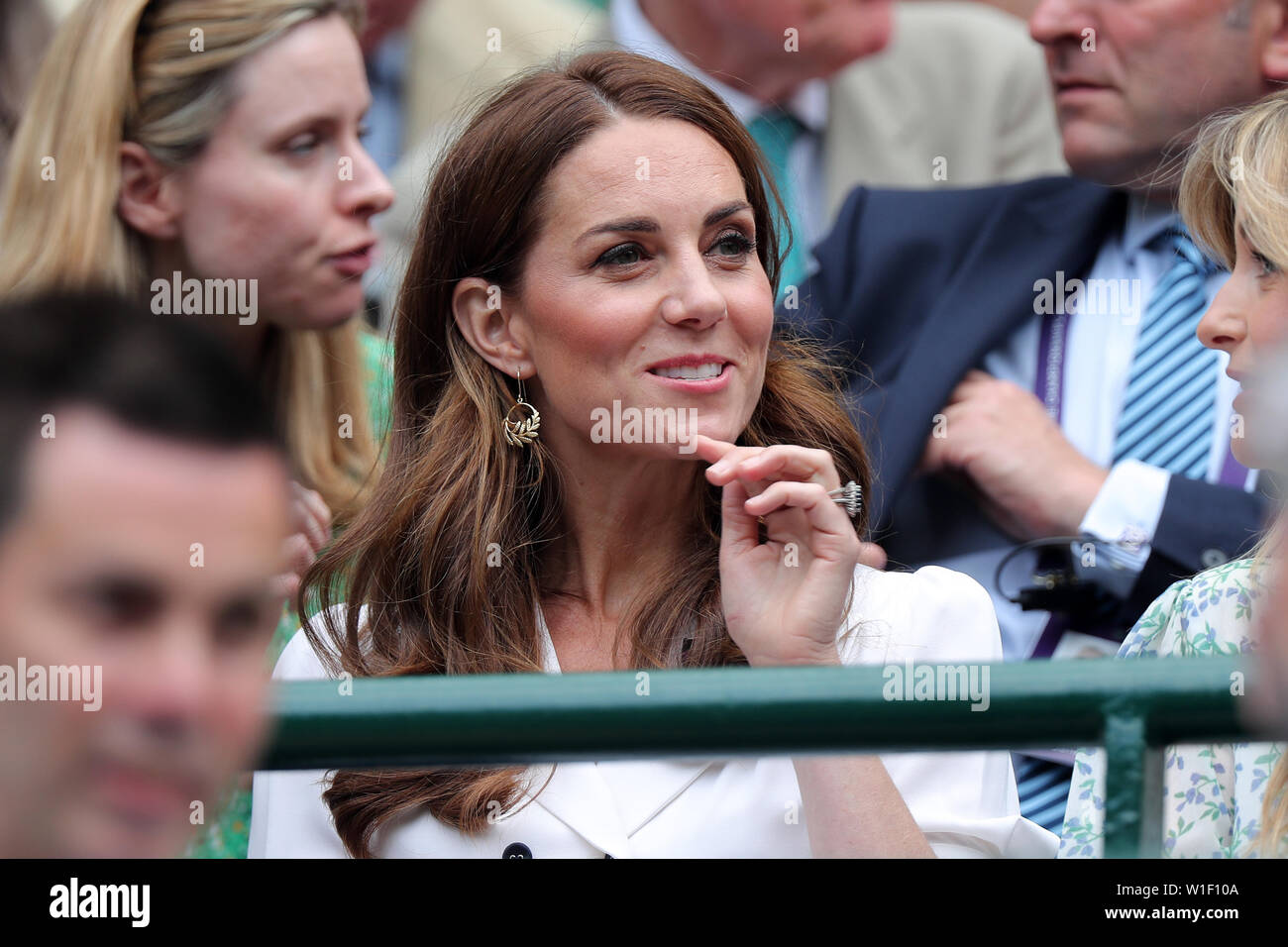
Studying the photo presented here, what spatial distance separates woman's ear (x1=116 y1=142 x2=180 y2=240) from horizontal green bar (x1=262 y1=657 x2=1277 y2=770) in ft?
7.50

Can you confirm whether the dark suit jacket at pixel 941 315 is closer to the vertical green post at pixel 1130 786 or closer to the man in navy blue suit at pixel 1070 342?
the man in navy blue suit at pixel 1070 342

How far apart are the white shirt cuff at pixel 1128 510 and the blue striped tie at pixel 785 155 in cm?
99

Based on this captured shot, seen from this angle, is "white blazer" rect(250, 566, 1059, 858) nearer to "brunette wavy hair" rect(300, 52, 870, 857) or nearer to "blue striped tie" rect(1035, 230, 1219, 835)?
"brunette wavy hair" rect(300, 52, 870, 857)

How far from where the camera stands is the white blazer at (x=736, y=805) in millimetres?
2445

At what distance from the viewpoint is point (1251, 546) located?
297 cm

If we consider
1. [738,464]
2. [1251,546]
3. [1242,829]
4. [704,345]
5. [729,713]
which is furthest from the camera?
[1251,546]

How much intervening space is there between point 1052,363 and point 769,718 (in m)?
2.08

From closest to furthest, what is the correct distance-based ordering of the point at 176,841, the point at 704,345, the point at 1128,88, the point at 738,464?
the point at 176,841, the point at 738,464, the point at 704,345, the point at 1128,88

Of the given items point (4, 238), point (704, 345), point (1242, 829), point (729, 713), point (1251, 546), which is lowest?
point (1242, 829)

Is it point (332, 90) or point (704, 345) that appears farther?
point (332, 90)
